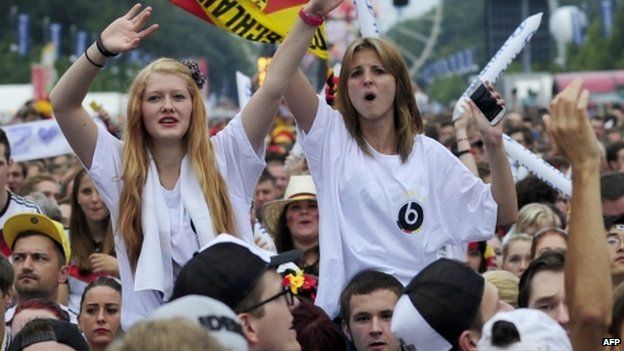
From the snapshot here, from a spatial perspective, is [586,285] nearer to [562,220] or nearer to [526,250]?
[526,250]

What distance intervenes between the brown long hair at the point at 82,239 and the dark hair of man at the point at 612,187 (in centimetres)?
275

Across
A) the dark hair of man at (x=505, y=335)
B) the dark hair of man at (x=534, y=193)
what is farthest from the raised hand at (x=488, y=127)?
the dark hair of man at (x=534, y=193)

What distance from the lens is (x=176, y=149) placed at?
653cm

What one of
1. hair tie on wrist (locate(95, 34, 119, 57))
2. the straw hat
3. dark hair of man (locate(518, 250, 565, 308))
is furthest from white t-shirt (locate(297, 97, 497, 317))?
the straw hat

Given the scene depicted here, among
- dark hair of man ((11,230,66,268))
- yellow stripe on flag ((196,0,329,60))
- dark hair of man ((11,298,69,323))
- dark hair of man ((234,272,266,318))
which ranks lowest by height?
dark hair of man ((234,272,266,318))

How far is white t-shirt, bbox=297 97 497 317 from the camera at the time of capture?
679cm

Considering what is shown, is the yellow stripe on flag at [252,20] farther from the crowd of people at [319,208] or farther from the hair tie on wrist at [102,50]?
the hair tie on wrist at [102,50]

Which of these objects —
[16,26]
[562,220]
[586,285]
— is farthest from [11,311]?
[16,26]

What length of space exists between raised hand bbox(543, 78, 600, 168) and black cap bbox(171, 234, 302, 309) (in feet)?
2.92

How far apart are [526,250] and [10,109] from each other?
4122 centimetres

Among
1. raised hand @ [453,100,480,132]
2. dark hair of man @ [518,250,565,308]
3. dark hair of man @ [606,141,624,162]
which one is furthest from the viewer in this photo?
dark hair of man @ [606,141,624,162]

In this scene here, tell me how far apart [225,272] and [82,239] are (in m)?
4.88

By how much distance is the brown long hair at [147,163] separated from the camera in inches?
251

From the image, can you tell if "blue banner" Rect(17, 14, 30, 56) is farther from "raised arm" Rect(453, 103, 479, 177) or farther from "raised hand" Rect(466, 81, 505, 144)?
"raised hand" Rect(466, 81, 505, 144)
